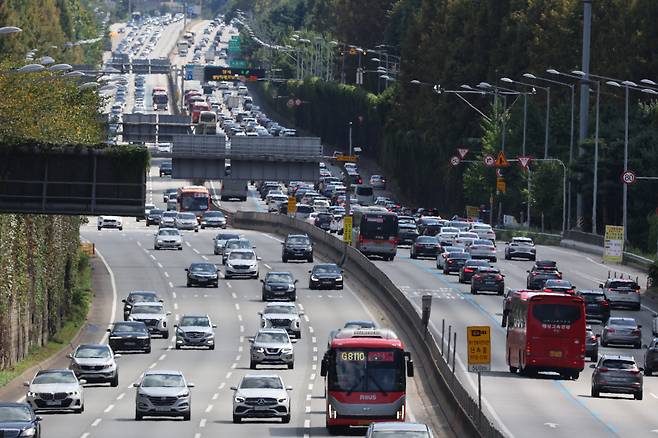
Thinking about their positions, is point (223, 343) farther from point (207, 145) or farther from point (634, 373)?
point (207, 145)

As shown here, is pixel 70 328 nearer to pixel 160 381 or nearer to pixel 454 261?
pixel 454 261

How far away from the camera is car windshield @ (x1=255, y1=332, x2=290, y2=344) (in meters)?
73.7

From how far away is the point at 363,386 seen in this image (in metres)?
52.5

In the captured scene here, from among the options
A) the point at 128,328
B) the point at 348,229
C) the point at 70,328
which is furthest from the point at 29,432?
the point at 348,229

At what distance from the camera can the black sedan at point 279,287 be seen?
9781 cm

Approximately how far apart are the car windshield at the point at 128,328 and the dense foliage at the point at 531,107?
5283 cm

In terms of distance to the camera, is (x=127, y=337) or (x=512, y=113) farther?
(x=512, y=113)

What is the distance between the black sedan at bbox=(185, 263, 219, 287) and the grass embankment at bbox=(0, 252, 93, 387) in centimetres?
529

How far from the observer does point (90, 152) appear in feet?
233

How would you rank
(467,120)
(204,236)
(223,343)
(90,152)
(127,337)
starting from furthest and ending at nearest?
(467,120) < (204,236) < (223,343) < (127,337) < (90,152)

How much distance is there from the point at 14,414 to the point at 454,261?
213 feet

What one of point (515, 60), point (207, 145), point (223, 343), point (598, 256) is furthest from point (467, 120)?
point (223, 343)

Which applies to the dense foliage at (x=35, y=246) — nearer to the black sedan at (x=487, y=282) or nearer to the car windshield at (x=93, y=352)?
the car windshield at (x=93, y=352)

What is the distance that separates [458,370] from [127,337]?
14.4 meters
